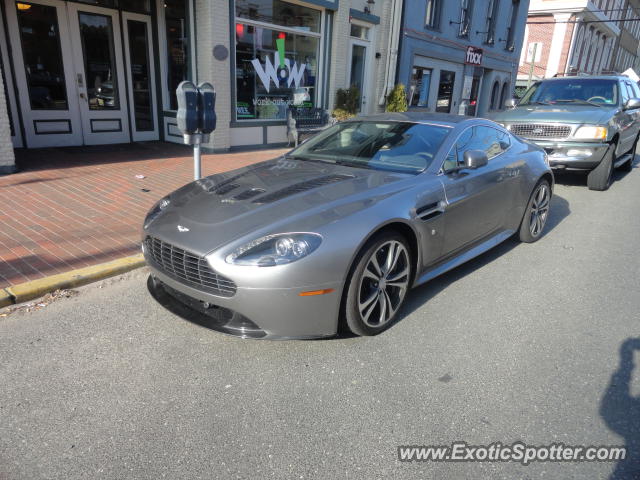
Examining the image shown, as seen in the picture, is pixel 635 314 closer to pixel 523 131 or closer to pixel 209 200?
pixel 209 200

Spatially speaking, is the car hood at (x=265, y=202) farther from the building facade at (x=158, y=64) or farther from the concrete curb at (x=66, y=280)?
the building facade at (x=158, y=64)

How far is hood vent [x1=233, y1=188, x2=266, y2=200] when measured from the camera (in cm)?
337

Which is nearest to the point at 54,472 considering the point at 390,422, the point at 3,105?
the point at 390,422

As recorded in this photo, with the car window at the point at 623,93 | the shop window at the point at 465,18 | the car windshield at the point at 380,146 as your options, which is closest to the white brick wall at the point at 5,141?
the car windshield at the point at 380,146

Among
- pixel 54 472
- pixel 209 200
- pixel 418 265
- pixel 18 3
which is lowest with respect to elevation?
pixel 54 472

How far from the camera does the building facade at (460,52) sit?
49.2 feet

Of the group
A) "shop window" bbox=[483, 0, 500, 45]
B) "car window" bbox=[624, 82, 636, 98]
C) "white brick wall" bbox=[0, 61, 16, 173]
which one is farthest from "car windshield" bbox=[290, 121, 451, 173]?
"shop window" bbox=[483, 0, 500, 45]

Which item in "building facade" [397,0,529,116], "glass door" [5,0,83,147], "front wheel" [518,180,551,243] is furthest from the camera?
"building facade" [397,0,529,116]

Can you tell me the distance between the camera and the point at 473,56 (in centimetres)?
1848

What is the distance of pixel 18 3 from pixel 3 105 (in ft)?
9.19

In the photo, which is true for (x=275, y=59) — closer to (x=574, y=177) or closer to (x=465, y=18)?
(x=574, y=177)

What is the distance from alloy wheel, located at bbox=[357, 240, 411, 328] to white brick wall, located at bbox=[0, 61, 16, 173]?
6226 mm

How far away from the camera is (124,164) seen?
26.5ft

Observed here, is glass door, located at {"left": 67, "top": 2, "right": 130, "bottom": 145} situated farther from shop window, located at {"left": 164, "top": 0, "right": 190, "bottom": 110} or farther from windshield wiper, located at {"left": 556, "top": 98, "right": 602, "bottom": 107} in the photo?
windshield wiper, located at {"left": 556, "top": 98, "right": 602, "bottom": 107}
